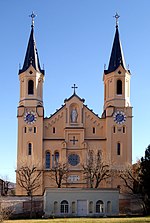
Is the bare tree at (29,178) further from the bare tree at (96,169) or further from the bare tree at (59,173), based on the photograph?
the bare tree at (96,169)

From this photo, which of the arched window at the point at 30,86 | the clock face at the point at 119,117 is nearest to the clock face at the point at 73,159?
the clock face at the point at 119,117

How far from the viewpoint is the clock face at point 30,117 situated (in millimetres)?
84438

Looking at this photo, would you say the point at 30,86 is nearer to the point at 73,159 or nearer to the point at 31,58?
the point at 31,58

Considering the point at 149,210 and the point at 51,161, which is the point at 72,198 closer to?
the point at 149,210

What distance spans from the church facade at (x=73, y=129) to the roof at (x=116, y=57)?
0.01 meters

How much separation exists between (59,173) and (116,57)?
740 inches

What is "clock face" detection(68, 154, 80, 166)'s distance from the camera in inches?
3314

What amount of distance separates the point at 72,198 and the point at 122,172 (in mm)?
14053

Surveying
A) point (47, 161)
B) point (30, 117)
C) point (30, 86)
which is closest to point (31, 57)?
point (30, 86)

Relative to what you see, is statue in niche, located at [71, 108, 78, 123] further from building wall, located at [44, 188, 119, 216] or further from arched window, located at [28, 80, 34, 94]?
building wall, located at [44, 188, 119, 216]

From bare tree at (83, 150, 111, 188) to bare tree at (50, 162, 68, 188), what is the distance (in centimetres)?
265

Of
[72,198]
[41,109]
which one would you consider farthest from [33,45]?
[72,198]

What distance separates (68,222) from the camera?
52.7m

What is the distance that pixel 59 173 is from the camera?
8038cm
